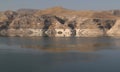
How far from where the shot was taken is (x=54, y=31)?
6024 inches

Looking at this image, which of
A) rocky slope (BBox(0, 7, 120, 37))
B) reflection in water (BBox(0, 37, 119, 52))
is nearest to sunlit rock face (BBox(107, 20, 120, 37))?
rocky slope (BBox(0, 7, 120, 37))

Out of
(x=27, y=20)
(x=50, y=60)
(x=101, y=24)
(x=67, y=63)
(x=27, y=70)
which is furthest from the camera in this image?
(x=101, y=24)

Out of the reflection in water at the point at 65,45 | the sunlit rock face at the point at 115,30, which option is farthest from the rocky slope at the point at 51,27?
the reflection in water at the point at 65,45

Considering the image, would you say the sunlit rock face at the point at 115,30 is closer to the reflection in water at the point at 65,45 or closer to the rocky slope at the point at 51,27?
the rocky slope at the point at 51,27

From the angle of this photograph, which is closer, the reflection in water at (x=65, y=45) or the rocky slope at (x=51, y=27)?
the reflection in water at (x=65, y=45)

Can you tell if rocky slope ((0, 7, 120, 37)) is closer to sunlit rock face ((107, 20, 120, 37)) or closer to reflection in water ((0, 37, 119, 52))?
sunlit rock face ((107, 20, 120, 37))

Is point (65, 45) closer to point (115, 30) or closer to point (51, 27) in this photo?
point (51, 27)

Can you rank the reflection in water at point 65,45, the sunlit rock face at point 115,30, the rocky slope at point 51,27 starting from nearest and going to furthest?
the reflection in water at point 65,45 < the rocky slope at point 51,27 < the sunlit rock face at point 115,30

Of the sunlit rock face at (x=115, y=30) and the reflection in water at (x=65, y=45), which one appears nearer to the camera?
the reflection in water at (x=65, y=45)

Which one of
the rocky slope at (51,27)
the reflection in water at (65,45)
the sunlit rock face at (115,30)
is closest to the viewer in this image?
the reflection in water at (65,45)

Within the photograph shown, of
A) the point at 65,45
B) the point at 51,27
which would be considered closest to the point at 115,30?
the point at 51,27

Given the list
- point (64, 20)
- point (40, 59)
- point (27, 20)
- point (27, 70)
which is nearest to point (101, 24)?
point (64, 20)

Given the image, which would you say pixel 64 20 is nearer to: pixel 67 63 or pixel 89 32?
pixel 89 32

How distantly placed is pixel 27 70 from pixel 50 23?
375 ft
